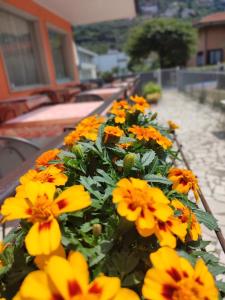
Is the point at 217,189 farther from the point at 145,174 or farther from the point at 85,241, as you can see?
the point at 85,241

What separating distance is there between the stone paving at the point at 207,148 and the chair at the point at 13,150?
189 cm

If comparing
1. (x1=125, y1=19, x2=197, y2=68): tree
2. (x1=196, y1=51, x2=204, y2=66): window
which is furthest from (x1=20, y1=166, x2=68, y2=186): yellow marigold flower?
(x1=196, y1=51, x2=204, y2=66): window

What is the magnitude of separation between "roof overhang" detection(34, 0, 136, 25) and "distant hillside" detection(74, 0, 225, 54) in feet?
157

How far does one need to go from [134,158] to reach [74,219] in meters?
0.27

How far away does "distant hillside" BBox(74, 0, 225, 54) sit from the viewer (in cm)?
5888

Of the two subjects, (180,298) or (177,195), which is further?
(177,195)

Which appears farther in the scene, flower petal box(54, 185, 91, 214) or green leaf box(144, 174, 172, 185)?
green leaf box(144, 174, 172, 185)

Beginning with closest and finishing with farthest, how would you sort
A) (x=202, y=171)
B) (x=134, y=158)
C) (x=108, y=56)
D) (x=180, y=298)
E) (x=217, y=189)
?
1. (x=180, y=298)
2. (x=134, y=158)
3. (x=217, y=189)
4. (x=202, y=171)
5. (x=108, y=56)

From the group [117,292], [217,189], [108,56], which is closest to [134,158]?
[117,292]

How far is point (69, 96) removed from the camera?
8227mm

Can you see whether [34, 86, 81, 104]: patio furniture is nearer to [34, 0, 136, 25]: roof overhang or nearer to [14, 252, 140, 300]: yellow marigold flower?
[34, 0, 136, 25]: roof overhang

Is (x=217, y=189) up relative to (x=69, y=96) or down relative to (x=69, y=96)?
down

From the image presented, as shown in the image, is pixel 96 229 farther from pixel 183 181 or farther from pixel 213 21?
pixel 213 21

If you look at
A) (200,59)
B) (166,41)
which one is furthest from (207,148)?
(200,59)
